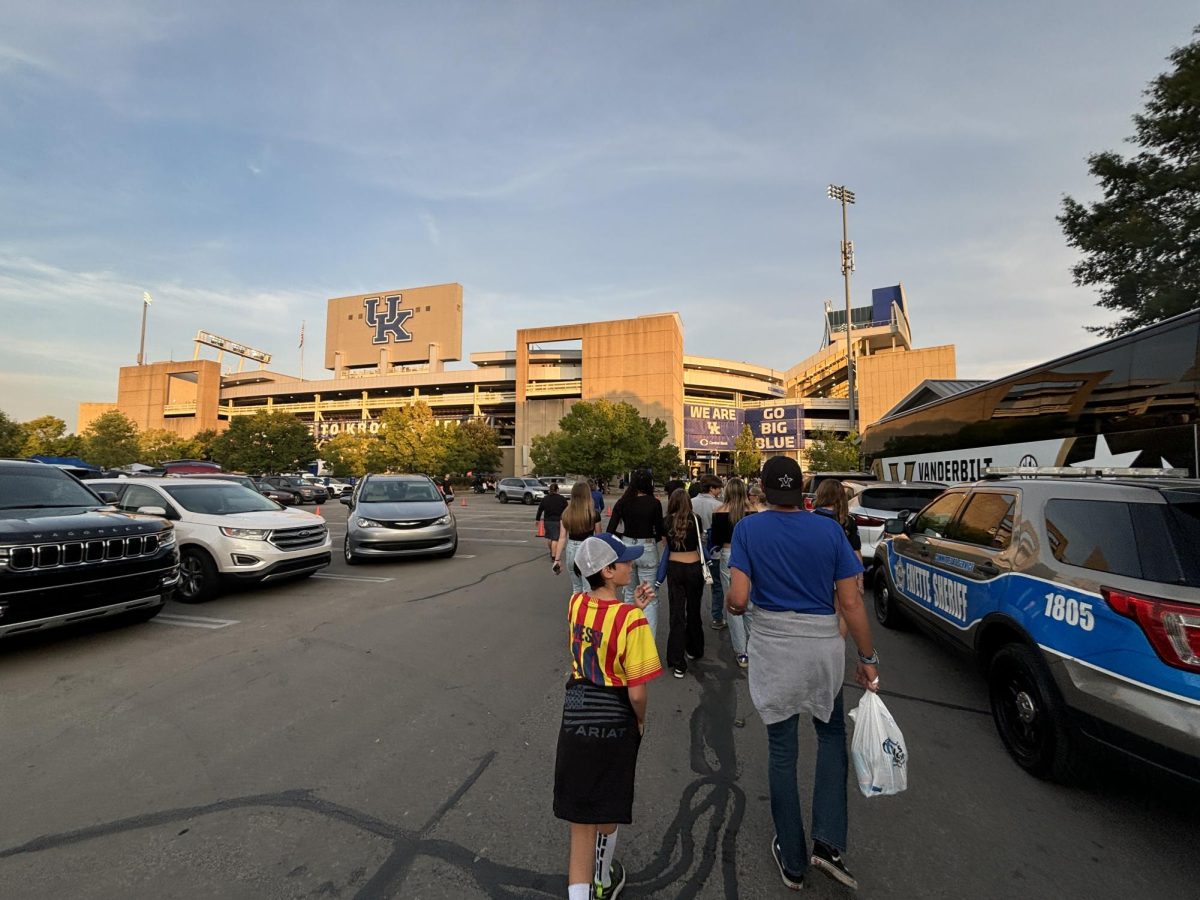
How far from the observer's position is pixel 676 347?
68.8 meters

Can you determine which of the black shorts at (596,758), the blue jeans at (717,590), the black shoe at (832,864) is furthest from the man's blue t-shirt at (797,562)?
the blue jeans at (717,590)

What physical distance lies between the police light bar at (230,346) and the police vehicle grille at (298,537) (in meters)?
106

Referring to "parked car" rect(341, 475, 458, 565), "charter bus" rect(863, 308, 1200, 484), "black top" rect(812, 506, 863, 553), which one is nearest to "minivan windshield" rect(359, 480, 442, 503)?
"parked car" rect(341, 475, 458, 565)

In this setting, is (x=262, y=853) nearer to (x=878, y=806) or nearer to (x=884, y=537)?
(x=878, y=806)

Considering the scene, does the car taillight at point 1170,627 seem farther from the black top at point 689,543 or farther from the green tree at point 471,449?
the green tree at point 471,449

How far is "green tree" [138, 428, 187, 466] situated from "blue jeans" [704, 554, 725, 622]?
3236 inches

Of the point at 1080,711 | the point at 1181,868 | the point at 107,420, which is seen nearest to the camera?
the point at 1181,868

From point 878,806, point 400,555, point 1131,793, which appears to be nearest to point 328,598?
point 400,555

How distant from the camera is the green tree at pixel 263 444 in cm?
5156

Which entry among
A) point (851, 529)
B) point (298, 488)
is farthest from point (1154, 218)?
point (298, 488)

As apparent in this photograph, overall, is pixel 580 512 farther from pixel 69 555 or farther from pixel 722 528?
pixel 69 555

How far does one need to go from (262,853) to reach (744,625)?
3895 mm

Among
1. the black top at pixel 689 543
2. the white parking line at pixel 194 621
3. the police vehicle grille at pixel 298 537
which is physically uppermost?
the black top at pixel 689 543

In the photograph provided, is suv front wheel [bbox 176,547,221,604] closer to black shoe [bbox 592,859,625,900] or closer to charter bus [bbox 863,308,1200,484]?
black shoe [bbox 592,859,625,900]
